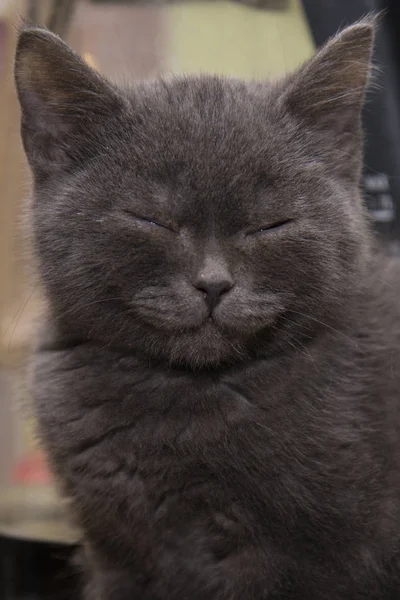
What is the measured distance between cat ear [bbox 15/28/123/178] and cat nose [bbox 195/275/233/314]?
0.90 feet

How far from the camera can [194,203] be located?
95 centimetres

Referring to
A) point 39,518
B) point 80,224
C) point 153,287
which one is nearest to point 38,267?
point 80,224

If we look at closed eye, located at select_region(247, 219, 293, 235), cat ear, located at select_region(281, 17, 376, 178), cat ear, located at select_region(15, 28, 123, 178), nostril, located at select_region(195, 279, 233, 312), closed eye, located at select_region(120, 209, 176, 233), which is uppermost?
cat ear, located at select_region(15, 28, 123, 178)

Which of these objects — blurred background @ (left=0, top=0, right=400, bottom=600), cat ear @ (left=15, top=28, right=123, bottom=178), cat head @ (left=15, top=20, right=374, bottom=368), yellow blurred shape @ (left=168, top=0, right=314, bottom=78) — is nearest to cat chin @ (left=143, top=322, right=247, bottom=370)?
cat head @ (left=15, top=20, right=374, bottom=368)

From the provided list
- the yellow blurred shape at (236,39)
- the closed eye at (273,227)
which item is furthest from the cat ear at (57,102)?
the yellow blurred shape at (236,39)

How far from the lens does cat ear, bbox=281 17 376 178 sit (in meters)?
1.06

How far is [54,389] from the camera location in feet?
3.74

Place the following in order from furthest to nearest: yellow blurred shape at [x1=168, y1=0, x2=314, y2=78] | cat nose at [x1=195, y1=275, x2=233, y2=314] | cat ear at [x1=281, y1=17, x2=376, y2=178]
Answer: yellow blurred shape at [x1=168, y1=0, x2=314, y2=78]
cat ear at [x1=281, y1=17, x2=376, y2=178]
cat nose at [x1=195, y1=275, x2=233, y2=314]

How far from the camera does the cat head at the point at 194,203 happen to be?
0.95 m

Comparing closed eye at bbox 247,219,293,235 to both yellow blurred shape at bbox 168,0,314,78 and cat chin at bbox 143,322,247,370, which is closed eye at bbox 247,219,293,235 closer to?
cat chin at bbox 143,322,247,370

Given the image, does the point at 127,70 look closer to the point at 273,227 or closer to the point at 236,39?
the point at 236,39

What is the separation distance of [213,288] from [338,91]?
0.40m

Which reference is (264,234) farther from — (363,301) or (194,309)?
(363,301)

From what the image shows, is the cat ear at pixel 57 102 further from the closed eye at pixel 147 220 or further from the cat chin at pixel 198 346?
the cat chin at pixel 198 346
